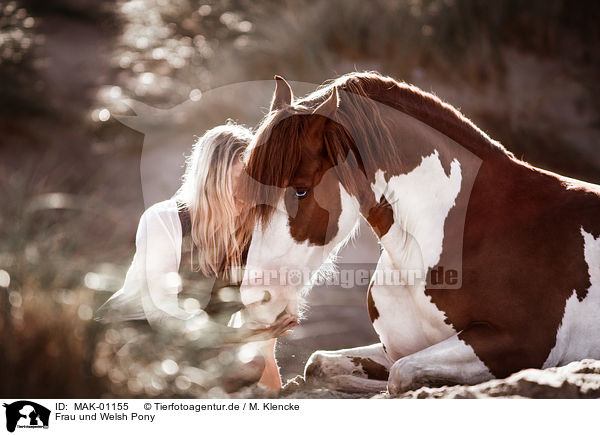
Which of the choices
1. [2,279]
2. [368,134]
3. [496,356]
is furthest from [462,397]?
[2,279]

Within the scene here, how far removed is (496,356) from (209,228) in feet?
3.46

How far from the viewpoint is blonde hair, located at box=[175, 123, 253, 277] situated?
2084 mm

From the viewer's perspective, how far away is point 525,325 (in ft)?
5.88

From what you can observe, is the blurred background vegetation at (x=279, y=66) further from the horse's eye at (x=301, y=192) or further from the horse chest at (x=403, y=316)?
the horse's eye at (x=301, y=192)

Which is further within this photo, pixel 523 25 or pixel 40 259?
pixel 523 25

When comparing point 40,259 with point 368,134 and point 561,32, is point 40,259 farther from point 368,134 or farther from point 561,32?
point 561,32

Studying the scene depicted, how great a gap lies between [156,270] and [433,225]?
98 centimetres

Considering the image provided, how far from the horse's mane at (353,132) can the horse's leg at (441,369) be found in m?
0.57

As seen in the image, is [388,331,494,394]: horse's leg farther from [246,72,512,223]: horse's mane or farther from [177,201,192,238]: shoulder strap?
[177,201,192,238]: shoulder strap

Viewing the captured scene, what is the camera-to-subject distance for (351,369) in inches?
85.9

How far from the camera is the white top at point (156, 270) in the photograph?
1.85 meters

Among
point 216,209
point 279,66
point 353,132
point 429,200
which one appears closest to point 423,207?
point 429,200
